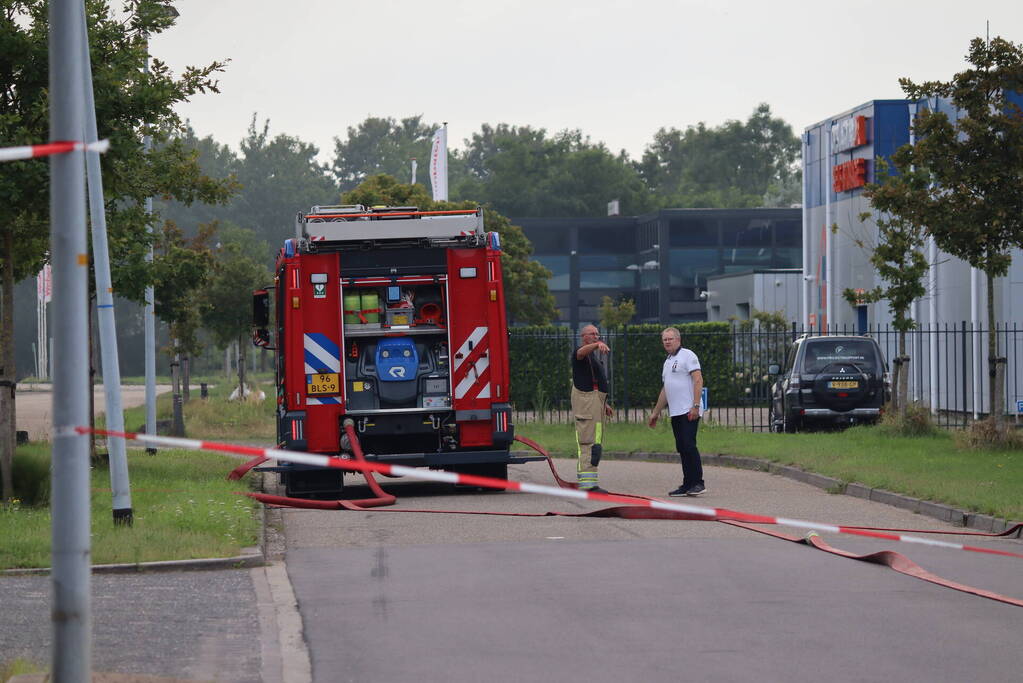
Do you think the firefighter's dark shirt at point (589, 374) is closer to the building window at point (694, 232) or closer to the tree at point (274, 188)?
the building window at point (694, 232)

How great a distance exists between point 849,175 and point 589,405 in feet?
81.6

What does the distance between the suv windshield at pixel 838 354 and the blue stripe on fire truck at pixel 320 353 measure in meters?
11.3

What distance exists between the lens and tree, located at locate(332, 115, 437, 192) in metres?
127

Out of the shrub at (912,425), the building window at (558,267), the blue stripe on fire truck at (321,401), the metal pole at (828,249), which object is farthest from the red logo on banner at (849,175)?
the building window at (558,267)

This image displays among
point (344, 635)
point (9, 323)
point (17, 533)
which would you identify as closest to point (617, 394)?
point (9, 323)

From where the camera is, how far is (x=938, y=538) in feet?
38.9

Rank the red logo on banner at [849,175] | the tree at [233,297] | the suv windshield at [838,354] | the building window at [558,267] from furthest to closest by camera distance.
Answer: the building window at [558,267] → the red logo on banner at [849,175] → the tree at [233,297] → the suv windshield at [838,354]

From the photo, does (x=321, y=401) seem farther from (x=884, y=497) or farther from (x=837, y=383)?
(x=837, y=383)

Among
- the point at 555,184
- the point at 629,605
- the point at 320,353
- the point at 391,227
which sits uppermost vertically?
the point at 555,184

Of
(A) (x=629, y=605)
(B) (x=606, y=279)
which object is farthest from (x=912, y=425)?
(B) (x=606, y=279)

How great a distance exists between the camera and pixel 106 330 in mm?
12867

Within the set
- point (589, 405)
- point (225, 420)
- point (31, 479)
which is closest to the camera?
point (31, 479)

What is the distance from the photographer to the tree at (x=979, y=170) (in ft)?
61.9

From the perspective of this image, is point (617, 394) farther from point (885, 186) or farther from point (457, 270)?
point (457, 270)
